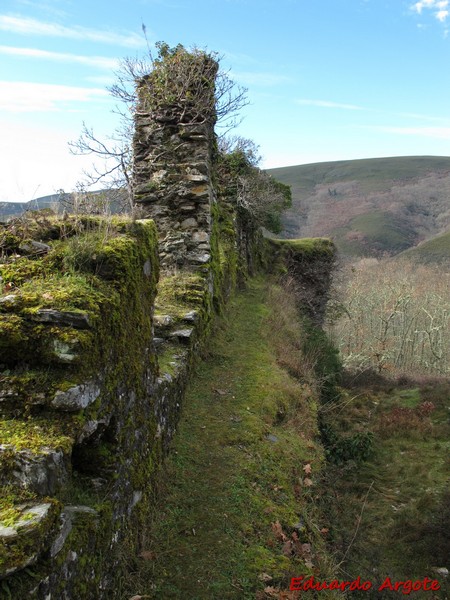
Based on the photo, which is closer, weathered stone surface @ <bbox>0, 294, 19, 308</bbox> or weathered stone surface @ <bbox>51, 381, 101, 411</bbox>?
weathered stone surface @ <bbox>51, 381, 101, 411</bbox>

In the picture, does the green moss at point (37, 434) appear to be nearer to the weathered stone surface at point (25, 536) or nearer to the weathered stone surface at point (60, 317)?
the weathered stone surface at point (25, 536)

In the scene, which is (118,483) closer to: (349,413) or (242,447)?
(242,447)

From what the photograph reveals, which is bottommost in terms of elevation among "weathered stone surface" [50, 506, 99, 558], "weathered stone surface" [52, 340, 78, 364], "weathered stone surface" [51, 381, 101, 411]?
"weathered stone surface" [50, 506, 99, 558]

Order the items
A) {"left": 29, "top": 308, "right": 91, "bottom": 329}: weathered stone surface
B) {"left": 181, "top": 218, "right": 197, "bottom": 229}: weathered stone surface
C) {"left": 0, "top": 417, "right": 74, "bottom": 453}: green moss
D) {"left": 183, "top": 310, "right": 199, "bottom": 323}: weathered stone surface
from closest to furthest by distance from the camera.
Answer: {"left": 0, "top": 417, "right": 74, "bottom": 453}: green moss, {"left": 29, "top": 308, "right": 91, "bottom": 329}: weathered stone surface, {"left": 183, "top": 310, "right": 199, "bottom": 323}: weathered stone surface, {"left": 181, "top": 218, "right": 197, "bottom": 229}: weathered stone surface

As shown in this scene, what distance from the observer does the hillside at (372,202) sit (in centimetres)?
9350

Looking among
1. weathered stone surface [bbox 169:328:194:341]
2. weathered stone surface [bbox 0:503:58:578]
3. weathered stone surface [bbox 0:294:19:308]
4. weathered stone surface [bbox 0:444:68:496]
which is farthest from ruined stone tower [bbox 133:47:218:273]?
weathered stone surface [bbox 0:503:58:578]

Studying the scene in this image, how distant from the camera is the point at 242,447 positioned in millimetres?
6539

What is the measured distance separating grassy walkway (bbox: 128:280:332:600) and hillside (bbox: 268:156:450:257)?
7230 centimetres

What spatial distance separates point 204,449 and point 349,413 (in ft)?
31.6

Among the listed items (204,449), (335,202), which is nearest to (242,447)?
(204,449)

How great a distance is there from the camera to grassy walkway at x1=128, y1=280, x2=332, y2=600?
14.0 ft

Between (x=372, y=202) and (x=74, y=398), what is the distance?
123 m

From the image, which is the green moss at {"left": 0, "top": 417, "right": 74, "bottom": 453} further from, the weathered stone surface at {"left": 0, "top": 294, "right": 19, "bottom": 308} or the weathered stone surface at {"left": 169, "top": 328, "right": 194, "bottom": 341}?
the weathered stone surface at {"left": 169, "top": 328, "right": 194, "bottom": 341}

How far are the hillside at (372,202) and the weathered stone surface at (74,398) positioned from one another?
7684 cm
